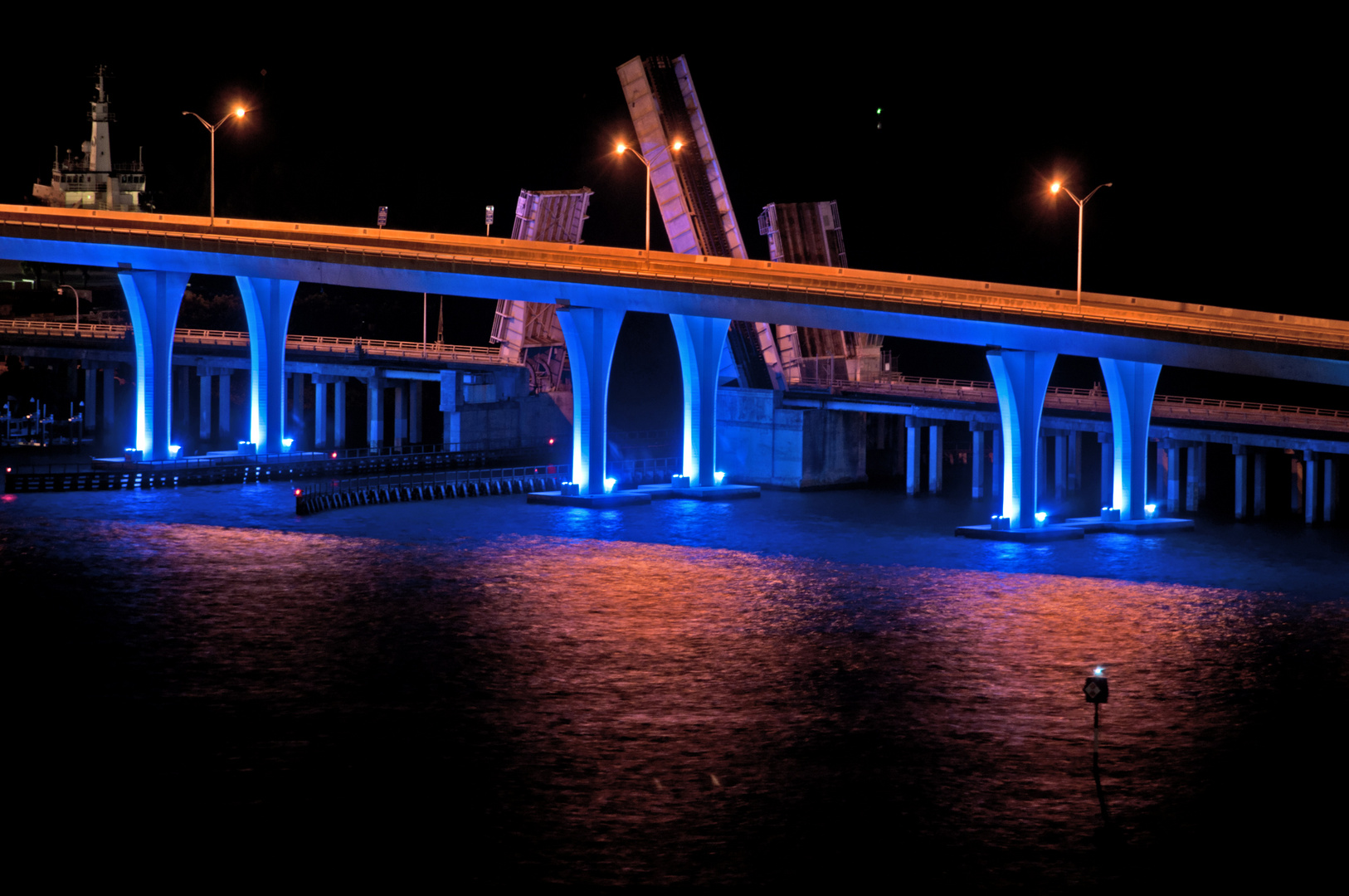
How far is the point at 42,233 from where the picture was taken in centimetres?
7038

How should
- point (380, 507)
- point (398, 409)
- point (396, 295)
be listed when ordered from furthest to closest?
point (396, 295)
point (398, 409)
point (380, 507)

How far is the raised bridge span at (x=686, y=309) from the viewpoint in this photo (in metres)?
52.5

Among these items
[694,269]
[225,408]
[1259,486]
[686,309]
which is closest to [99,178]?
[225,408]

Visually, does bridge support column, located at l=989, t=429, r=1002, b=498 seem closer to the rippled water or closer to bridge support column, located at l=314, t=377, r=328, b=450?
the rippled water

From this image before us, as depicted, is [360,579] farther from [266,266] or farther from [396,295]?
[396,295]

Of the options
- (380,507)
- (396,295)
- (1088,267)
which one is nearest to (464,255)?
(380,507)

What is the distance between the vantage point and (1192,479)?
67500 mm

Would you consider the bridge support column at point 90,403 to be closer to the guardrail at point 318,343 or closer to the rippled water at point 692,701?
the guardrail at point 318,343

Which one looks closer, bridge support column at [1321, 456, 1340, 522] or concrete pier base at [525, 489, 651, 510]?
bridge support column at [1321, 456, 1340, 522]

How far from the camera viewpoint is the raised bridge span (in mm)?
52531

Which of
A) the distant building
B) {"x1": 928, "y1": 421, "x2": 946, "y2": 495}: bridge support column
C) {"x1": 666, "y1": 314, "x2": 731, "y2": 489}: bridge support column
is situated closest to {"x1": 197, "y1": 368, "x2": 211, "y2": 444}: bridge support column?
{"x1": 666, "y1": 314, "x2": 731, "y2": 489}: bridge support column

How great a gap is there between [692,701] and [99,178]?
145145mm

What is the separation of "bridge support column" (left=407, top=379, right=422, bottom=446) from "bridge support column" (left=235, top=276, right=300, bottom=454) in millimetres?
22040

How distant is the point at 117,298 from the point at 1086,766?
6161 inches
